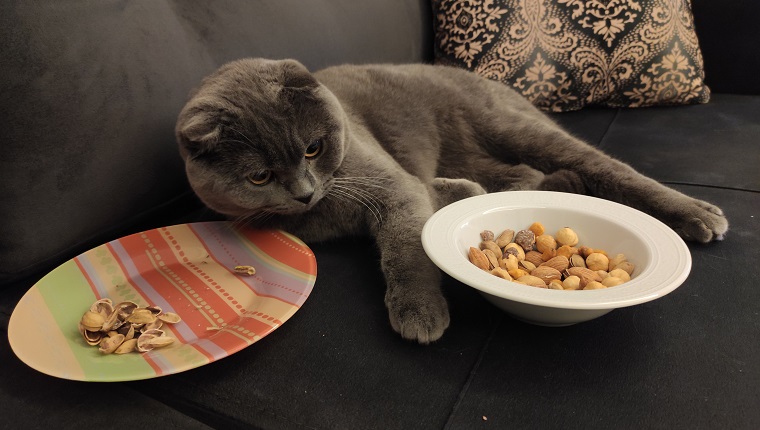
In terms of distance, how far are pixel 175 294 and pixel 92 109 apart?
396 mm

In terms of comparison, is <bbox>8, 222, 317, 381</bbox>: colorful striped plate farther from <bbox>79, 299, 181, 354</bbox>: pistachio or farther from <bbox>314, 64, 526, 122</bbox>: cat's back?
<bbox>314, 64, 526, 122</bbox>: cat's back

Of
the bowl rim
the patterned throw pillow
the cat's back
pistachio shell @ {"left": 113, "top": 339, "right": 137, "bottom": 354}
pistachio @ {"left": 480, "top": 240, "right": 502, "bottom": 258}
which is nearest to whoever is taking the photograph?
the bowl rim

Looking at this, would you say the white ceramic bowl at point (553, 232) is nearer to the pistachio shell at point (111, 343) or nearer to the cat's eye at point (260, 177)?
the cat's eye at point (260, 177)

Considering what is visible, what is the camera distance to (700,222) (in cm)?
101

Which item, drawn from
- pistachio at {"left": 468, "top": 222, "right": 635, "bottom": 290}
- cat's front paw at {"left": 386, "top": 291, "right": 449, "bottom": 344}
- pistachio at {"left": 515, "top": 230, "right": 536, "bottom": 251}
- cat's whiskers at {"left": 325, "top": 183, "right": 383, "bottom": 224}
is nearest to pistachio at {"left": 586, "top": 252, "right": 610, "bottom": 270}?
pistachio at {"left": 468, "top": 222, "right": 635, "bottom": 290}

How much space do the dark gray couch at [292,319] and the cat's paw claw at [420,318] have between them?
2 cm

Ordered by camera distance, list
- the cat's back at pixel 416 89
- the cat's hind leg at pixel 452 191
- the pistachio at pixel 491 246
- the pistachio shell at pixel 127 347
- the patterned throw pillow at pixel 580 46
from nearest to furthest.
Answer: the pistachio shell at pixel 127 347
the pistachio at pixel 491 246
the cat's hind leg at pixel 452 191
the cat's back at pixel 416 89
the patterned throw pillow at pixel 580 46

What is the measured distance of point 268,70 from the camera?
1042 millimetres

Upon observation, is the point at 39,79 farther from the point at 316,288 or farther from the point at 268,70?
the point at 316,288

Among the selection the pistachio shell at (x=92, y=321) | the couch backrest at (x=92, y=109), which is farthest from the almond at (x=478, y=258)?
the couch backrest at (x=92, y=109)

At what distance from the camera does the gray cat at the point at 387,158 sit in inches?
37.8

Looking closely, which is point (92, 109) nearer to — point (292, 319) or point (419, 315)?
point (292, 319)

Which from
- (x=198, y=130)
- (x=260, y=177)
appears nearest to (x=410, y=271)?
(x=260, y=177)

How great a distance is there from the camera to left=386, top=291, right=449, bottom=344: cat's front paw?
0.79 m
